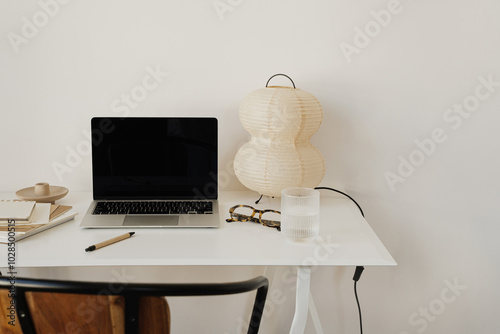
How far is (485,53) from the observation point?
1546 mm

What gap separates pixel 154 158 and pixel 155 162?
11mm

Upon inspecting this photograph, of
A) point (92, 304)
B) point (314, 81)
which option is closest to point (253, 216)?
point (314, 81)

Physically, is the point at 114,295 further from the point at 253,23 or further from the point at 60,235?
the point at 253,23

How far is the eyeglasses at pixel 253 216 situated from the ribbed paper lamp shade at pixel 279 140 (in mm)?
57

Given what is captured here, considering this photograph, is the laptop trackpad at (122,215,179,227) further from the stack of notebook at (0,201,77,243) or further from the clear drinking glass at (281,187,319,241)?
the clear drinking glass at (281,187,319,241)

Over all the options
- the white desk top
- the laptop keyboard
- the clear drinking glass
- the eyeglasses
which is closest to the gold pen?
the white desk top

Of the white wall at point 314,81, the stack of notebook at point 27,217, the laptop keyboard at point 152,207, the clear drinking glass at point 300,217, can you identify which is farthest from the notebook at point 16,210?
the clear drinking glass at point 300,217

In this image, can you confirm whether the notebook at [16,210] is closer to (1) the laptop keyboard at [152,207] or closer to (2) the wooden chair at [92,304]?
(1) the laptop keyboard at [152,207]

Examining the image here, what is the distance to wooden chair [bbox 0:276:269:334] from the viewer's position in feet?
2.76

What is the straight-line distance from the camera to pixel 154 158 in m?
1.44

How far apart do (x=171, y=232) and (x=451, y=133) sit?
34.8 inches

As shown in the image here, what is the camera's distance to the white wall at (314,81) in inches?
59.2

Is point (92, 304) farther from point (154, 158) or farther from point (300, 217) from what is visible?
point (154, 158)

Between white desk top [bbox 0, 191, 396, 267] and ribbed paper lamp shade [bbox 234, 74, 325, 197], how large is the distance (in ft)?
0.45
